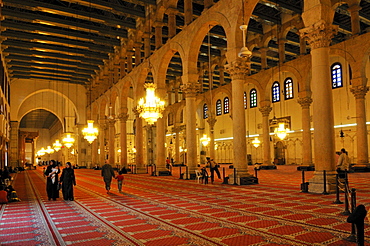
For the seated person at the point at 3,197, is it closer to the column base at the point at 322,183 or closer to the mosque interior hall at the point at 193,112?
the mosque interior hall at the point at 193,112

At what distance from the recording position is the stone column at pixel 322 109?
8062 mm

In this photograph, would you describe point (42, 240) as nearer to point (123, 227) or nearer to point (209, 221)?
point (123, 227)

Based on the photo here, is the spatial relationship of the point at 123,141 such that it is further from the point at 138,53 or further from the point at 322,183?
the point at 322,183

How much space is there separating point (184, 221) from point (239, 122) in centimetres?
614

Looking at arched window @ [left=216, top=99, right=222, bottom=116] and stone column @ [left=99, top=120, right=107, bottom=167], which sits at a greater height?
arched window @ [left=216, top=99, right=222, bottom=116]

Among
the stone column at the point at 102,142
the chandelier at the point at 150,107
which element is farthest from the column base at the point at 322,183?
the stone column at the point at 102,142

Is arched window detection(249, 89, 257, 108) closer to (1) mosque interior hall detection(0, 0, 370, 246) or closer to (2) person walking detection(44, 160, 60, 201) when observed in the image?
(1) mosque interior hall detection(0, 0, 370, 246)

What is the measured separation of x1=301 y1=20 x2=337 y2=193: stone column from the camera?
8.06 metres

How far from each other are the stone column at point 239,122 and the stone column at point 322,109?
9.63 ft

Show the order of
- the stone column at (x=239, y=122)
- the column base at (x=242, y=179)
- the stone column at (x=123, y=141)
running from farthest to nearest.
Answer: the stone column at (x=123, y=141) → the stone column at (x=239, y=122) → the column base at (x=242, y=179)

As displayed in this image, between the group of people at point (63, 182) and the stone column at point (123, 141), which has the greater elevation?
the stone column at point (123, 141)

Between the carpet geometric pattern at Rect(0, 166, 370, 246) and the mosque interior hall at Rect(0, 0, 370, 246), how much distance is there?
0.11 feet

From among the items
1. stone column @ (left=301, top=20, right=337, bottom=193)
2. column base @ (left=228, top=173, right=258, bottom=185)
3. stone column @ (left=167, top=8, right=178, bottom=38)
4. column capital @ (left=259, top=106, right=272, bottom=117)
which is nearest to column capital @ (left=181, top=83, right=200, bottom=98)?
stone column @ (left=167, top=8, right=178, bottom=38)

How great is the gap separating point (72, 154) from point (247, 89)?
20156 mm
